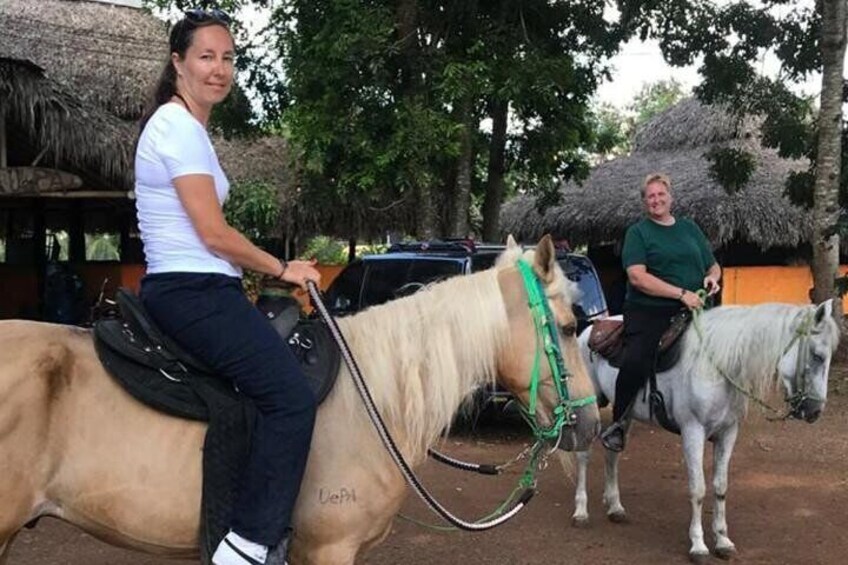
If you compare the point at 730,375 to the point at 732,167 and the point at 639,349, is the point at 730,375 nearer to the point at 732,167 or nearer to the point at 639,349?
the point at 639,349

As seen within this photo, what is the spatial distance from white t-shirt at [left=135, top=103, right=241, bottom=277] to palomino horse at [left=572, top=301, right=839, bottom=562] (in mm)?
3346

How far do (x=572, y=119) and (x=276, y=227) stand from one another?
20.9 ft

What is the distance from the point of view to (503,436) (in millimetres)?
9148

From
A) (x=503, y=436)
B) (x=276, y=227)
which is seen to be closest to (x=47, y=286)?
(x=276, y=227)

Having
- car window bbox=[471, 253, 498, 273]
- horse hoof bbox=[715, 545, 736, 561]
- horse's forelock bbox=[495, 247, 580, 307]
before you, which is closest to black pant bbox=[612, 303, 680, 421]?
horse hoof bbox=[715, 545, 736, 561]

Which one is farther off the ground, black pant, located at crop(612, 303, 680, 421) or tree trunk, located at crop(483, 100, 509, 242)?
tree trunk, located at crop(483, 100, 509, 242)

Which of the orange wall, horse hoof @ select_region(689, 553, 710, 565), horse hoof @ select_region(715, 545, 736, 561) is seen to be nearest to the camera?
horse hoof @ select_region(689, 553, 710, 565)

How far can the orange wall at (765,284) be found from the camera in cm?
1853

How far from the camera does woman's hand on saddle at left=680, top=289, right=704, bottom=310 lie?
5.34 metres

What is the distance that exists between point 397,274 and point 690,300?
426 centimetres

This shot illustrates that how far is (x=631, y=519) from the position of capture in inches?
240

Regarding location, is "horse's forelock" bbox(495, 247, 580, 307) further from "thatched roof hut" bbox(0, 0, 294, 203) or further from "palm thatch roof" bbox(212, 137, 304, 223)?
"palm thatch roof" bbox(212, 137, 304, 223)

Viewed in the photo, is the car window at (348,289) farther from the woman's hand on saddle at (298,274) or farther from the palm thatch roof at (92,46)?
the woman's hand on saddle at (298,274)

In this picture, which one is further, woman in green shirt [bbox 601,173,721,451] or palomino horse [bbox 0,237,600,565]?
woman in green shirt [bbox 601,173,721,451]
